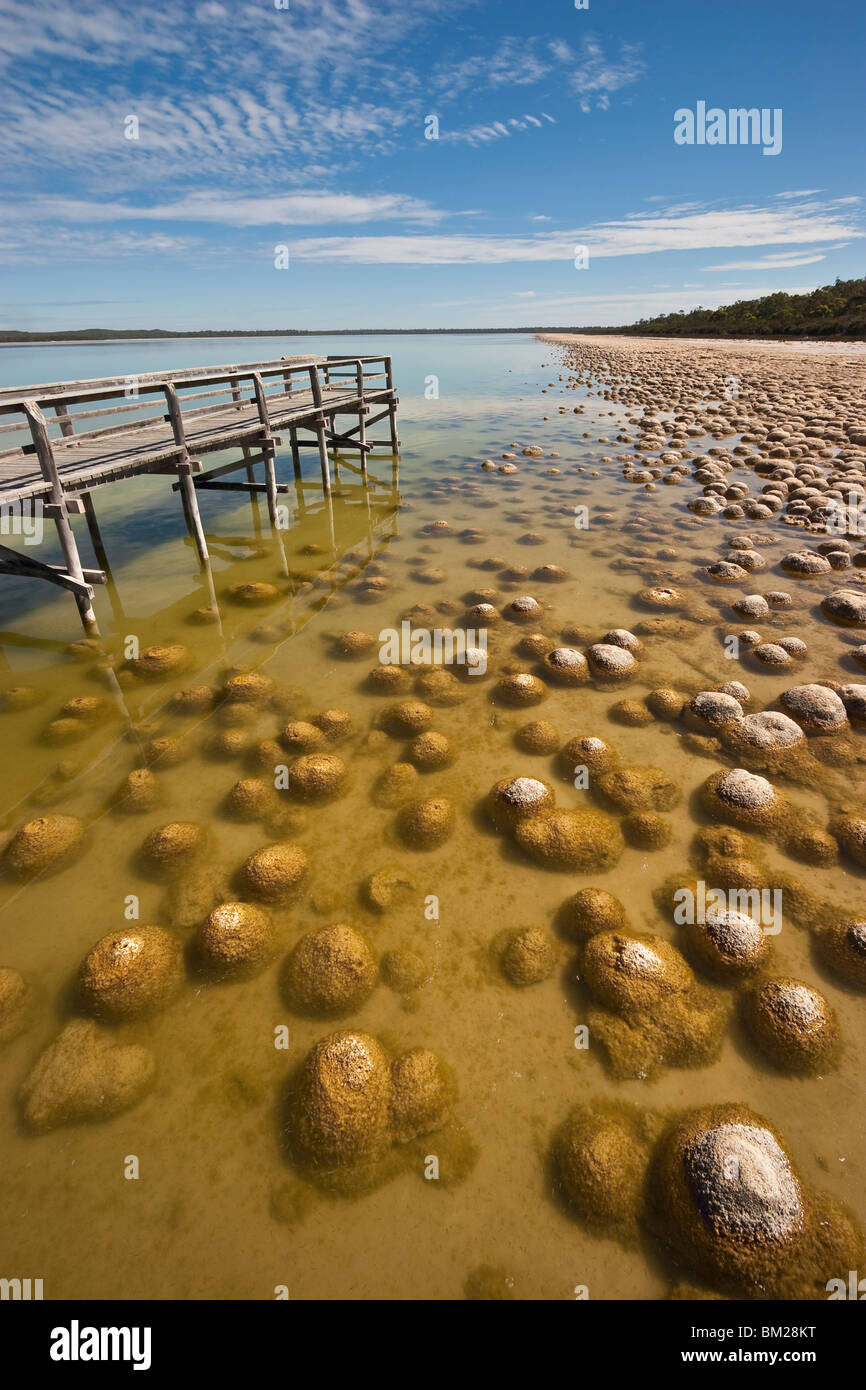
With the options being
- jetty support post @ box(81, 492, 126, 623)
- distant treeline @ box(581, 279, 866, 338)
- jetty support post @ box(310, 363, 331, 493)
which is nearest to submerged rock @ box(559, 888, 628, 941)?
jetty support post @ box(81, 492, 126, 623)

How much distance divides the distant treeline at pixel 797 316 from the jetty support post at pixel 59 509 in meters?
73.3

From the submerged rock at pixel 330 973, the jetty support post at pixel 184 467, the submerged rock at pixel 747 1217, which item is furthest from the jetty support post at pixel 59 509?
the submerged rock at pixel 747 1217

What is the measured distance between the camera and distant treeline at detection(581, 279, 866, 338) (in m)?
58.5

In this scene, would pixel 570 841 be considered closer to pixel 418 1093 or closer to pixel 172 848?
pixel 418 1093

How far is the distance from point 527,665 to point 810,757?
3394 millimetres

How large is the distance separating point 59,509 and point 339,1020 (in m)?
7.86

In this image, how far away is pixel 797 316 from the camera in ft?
217

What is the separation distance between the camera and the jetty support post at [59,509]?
290 inches

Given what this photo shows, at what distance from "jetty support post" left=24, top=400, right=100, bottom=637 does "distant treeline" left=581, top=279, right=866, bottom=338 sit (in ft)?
240

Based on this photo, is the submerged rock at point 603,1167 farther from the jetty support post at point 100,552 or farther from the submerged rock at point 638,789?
the jetty support post at point 100,552

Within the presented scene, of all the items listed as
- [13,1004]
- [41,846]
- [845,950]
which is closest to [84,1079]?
[13,1004]
